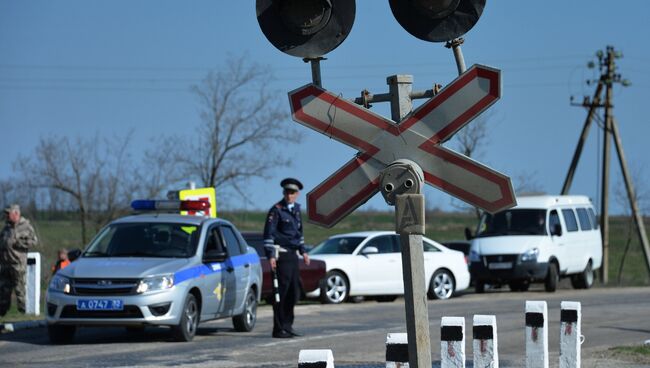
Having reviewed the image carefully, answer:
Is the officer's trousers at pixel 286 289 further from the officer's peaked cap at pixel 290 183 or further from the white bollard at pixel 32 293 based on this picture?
the white bollard at pixel 32 293

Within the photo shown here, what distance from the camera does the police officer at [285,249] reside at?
596 inches

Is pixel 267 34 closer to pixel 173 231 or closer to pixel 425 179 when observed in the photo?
pixel 425 179

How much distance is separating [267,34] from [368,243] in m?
19.9

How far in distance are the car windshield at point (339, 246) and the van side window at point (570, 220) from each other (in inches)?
250

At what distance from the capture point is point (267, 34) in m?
5.49

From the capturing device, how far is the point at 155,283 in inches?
559

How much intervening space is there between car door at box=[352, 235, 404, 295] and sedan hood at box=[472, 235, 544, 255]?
3771mm

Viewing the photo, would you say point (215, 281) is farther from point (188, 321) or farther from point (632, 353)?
point (632, 353)

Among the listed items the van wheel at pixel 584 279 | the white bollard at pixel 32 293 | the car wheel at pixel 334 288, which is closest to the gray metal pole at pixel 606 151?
the van wheel at pixel 584 279

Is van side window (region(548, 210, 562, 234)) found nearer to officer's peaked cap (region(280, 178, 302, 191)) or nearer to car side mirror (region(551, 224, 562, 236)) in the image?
car side mirror (region(551, 224, 562, 236))

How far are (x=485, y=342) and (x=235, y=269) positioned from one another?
9.66 m

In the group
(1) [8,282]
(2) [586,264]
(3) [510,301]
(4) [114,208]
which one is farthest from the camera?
(4) [114,208]

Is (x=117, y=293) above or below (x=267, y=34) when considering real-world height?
below

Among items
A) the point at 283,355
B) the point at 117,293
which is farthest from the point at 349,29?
the point at 117,293
